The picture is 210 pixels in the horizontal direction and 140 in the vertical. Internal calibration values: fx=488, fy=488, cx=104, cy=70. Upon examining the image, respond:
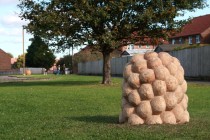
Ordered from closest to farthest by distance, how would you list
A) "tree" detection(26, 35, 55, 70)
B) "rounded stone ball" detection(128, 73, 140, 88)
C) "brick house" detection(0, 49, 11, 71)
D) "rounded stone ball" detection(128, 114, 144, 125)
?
"rounded stone ball" detection(128, 114, 144, 125), "rounded stone ball" detection(128, 73, 140, 88), "tree" detection(26, 35, 55, 70), "brick house" detection(0, 49, 11, 71)

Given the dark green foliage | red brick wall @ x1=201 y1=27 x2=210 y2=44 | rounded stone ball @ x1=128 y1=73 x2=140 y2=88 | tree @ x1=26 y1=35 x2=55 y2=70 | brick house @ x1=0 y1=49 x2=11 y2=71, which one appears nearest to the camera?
rounded stone ball @ x1=128 y1=73 x2=140 y2=88

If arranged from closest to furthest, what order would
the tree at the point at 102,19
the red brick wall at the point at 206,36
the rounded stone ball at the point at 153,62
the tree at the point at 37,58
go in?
the rounded stone ball at the point at 153,62 < the tree at the point at 102,19 < the red brick wall at the point at 206,36 < the tree at the point at 37,58

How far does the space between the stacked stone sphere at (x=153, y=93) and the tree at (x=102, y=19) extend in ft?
67.1

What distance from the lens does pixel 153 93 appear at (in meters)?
10.2

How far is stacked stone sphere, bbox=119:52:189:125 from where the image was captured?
1016cm

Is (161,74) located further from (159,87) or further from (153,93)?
(153,93)

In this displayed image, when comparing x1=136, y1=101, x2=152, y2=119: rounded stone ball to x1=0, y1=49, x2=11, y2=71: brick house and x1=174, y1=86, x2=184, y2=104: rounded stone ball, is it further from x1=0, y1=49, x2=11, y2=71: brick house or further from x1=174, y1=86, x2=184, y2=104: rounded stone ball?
x1=0, y1=49, x2=11, y2=71: brick house

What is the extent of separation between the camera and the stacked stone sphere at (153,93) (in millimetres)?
10164

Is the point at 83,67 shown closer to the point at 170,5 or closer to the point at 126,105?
the point at 170,5

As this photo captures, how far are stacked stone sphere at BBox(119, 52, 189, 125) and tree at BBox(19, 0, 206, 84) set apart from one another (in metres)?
20.5

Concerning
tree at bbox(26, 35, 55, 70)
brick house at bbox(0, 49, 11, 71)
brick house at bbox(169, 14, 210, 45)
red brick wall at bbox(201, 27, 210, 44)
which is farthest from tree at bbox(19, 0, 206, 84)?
brick house at bbox(0, 49, 11, 71)

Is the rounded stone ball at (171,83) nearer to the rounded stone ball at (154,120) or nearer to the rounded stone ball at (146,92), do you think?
the rounded stone ball at (146,92)

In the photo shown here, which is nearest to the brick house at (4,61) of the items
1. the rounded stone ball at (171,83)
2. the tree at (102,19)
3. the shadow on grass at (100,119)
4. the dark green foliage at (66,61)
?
the dark green foliage at (66,61)

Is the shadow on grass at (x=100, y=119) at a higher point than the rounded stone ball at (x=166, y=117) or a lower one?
lower
